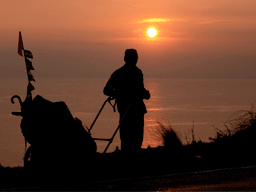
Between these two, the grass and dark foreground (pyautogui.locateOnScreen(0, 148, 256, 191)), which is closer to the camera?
dark foreground (pyautogui.locateOnScreen(0, 148, 256, 191))

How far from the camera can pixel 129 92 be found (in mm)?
10250

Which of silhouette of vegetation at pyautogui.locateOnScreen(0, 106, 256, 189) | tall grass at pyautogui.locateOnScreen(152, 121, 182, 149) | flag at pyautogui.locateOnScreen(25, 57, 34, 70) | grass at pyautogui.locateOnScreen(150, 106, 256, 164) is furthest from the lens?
tall grass at pyautogui.locateOnScreen(152, 121, 182, 149)

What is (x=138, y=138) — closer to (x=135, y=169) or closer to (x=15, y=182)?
(x=135, y=169)

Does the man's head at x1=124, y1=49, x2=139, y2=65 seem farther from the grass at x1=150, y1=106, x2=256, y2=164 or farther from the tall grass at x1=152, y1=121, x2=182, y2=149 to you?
the tall grass at x1=152, y1=121, x2=182, y2=149

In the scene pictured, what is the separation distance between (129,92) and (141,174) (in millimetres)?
2173

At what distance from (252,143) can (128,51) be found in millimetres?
3050

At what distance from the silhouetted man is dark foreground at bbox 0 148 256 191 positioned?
478 mm

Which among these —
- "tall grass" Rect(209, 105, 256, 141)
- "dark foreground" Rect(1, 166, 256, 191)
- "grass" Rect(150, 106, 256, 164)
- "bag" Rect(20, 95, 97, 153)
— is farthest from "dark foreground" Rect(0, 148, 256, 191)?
"tall grass" Rect(209, 105, 256, 141)

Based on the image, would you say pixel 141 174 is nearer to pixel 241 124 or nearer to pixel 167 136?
pixel 167 136

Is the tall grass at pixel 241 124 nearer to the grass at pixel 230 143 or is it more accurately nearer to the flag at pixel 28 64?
the grass at pixel 230 143

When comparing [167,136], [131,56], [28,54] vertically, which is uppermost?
[131,56]

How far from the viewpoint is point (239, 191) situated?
6.84 metres

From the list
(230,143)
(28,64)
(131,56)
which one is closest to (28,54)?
(28,64)

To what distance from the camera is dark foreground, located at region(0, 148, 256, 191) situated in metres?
7.25
